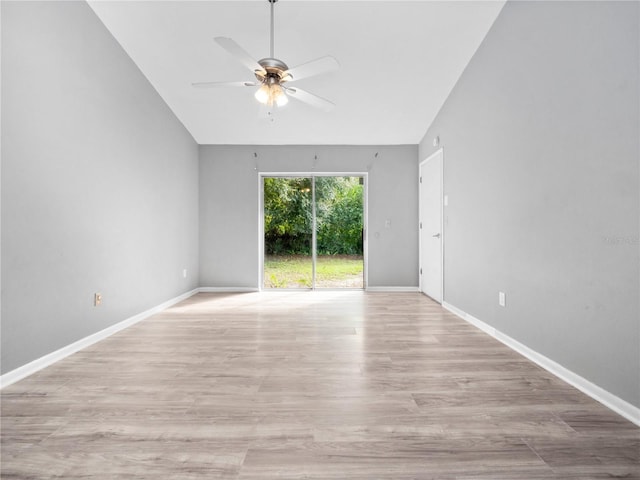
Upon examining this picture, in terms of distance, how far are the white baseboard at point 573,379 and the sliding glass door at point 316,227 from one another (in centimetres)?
255

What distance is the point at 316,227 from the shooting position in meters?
5.04

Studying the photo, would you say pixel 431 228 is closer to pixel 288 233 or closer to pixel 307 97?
pixel 288 233

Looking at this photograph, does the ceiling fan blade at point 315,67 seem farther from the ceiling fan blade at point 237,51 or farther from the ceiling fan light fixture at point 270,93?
the ceiling fan blade at point 237,51

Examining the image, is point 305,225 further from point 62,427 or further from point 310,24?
point 62,427

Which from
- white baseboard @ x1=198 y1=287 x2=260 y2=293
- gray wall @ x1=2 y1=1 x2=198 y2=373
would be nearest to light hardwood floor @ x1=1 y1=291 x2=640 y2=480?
gray wall @ x1=2 y1=1 x2=198 y2=373

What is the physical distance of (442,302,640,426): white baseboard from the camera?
1.49 m

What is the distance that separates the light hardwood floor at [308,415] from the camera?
1171mm

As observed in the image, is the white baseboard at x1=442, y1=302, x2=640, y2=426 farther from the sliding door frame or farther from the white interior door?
the sliding door frame

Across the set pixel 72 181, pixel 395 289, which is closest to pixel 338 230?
pixel 395 289

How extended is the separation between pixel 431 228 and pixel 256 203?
2729mm

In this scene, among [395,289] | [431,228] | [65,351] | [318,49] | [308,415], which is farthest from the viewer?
[395,289]

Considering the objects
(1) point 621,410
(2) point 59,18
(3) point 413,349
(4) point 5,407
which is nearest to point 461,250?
(3) point 413,349

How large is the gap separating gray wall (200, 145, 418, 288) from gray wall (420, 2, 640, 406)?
175 centimetres

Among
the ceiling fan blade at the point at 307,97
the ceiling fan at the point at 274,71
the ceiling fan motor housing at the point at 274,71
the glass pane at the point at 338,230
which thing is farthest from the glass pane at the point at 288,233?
the ceiling fan motor housing at the point at 274,71
